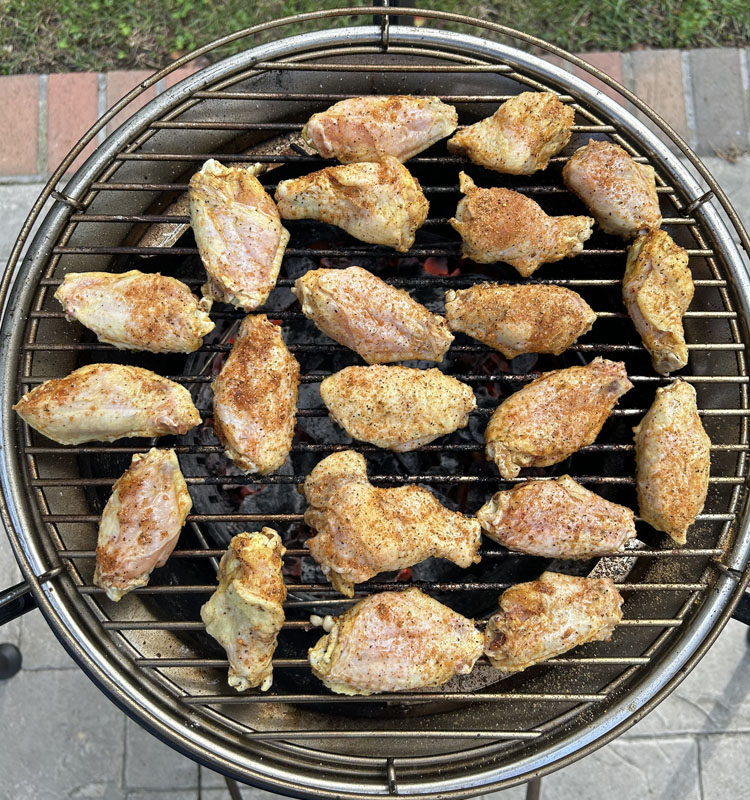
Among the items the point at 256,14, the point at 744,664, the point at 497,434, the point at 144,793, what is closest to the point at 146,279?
the point at 497,434

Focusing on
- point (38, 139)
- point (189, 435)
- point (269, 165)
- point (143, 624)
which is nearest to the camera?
point (143, 624)

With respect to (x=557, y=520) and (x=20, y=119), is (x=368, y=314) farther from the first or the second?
(x=20, y=119)

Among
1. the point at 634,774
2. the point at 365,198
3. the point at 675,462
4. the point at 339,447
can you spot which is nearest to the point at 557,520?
the point at 675,462

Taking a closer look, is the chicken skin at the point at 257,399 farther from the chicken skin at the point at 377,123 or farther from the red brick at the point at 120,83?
the red brick at the point at 120,83

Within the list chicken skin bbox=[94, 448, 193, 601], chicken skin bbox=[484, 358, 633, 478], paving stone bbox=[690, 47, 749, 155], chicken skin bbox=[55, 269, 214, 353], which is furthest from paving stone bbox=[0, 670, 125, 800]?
paving stone bbox=[690, 47, 749, 155]

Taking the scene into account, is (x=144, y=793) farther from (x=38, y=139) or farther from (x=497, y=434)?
(x=38, y=139)

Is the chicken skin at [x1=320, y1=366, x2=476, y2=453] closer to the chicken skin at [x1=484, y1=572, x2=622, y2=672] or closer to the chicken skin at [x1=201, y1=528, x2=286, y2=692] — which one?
the chicken skin at [x1=201, y1=528, x2=286, y2=692]

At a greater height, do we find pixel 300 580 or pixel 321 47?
pixel 321 47
